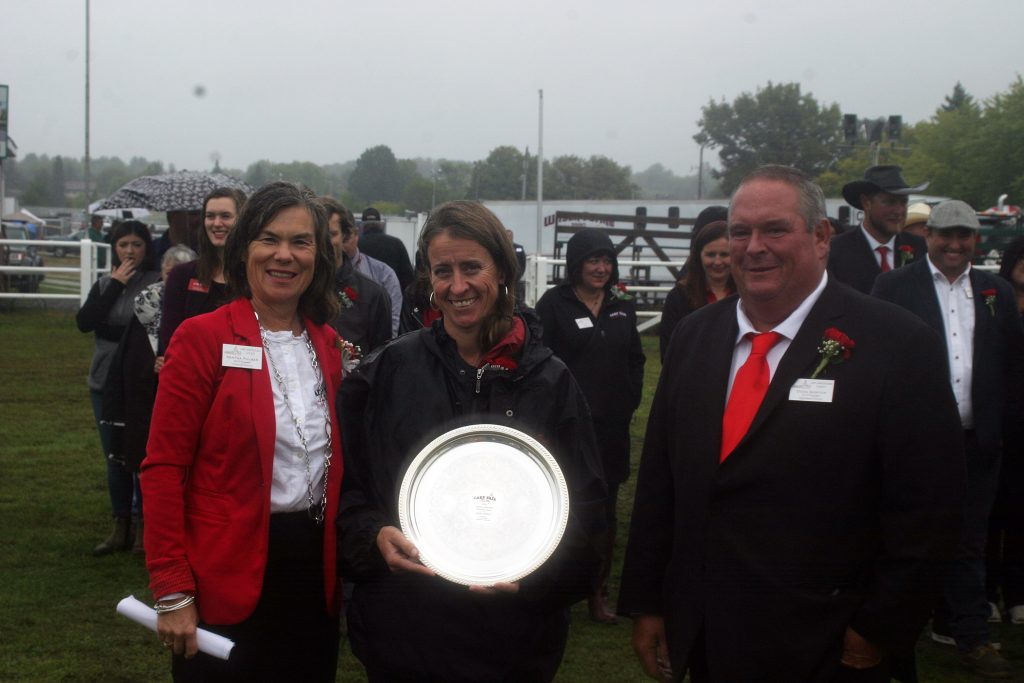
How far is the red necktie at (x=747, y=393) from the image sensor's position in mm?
2961

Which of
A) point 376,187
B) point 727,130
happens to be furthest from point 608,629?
point 727,130

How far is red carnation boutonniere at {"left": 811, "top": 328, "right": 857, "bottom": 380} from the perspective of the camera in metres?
2.86

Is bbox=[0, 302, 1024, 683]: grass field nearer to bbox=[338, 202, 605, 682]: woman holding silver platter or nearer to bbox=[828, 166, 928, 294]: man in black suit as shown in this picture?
bbox=[828, 166, 928, 294]: man in black suit

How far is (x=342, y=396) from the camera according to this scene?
3064mm

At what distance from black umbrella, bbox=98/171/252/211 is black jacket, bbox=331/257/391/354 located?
9.13 feet

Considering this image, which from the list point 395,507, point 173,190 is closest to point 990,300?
point 395,507

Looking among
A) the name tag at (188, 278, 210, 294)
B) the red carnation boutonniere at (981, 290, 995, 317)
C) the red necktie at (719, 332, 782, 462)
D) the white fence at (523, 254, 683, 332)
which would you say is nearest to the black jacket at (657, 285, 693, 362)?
the red carnation boutonniere at (981, 290, 995, 317)

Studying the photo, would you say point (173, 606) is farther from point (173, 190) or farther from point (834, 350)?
point (173, 190)

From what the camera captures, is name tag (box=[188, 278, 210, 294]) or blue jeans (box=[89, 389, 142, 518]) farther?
blue jeans (box=[89, 389, 142, 518])

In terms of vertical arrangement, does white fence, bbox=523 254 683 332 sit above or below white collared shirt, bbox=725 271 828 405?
below

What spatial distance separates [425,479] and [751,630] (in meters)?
0.98

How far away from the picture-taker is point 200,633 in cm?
299

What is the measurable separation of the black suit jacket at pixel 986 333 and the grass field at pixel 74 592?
4.39 ft

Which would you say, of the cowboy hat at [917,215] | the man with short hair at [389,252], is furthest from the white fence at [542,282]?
the man with short hair at [389,252]
